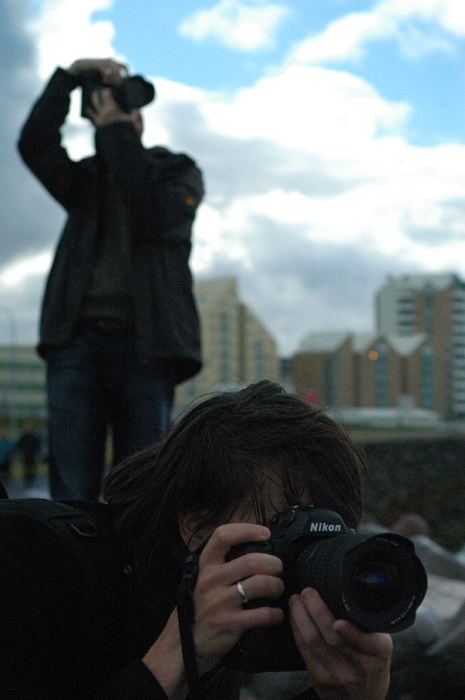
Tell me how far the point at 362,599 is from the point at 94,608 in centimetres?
50

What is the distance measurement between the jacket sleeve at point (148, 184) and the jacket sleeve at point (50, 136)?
14cm

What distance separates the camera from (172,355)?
105 inches

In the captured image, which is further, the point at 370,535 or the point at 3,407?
the point at 3,407

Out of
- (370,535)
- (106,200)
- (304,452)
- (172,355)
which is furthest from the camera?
(106,200)

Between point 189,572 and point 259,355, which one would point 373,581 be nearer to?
point 189,572

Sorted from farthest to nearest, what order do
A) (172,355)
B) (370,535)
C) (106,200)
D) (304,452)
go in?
(106,200), (172,355), (304,452), (370,535)

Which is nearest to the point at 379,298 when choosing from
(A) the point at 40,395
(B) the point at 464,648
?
(A) the point at 40,395

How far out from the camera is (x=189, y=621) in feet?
4.49

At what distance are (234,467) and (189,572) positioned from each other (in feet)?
0.68

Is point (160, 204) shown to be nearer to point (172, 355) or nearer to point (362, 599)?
point (172, 355)

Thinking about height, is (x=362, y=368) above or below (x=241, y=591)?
below

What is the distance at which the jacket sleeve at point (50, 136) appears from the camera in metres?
2.76

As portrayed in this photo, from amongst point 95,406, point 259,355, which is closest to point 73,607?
point 95,406

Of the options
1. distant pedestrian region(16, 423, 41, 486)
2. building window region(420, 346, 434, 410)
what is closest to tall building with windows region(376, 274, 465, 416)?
building window region(420, 346, 434, 410)
